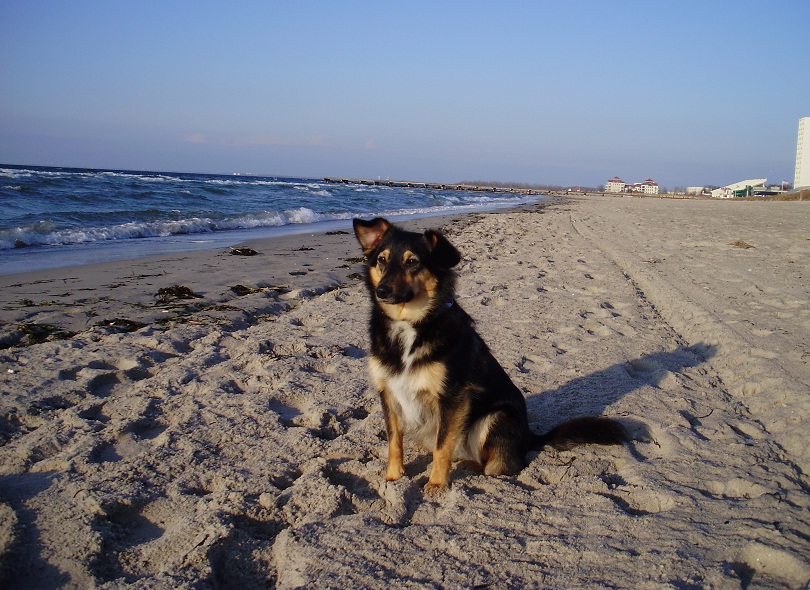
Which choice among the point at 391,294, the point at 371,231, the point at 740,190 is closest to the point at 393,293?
the point at 391,294

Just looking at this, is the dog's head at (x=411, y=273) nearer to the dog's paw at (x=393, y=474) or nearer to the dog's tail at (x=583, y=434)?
the dog's paw at (x=393, y=474)

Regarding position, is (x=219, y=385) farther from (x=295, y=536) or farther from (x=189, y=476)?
(x=295, y=536)

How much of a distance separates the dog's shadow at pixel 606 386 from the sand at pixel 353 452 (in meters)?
0.02

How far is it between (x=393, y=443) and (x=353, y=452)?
36cm

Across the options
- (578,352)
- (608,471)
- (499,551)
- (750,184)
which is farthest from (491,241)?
(750,184)

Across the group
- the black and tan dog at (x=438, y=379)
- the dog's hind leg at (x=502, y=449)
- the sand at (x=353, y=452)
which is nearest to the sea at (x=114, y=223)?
the sand at (x=353, y=452)

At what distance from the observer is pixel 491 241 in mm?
13898

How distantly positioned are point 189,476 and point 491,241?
11.5 meters

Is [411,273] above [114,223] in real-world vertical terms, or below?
above

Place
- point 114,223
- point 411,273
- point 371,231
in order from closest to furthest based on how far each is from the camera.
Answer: point 411,273
point 371,231
point 114,223

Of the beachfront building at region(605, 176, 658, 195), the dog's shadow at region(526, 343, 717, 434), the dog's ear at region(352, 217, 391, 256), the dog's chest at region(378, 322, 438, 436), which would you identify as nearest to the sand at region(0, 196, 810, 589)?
the dog's shadow at region(526, 343, 717, 434)

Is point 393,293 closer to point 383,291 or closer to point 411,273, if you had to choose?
point 383,291

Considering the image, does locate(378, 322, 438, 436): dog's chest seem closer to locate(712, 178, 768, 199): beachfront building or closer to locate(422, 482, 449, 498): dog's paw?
locate(422, 482, 449, 498): dog's paw

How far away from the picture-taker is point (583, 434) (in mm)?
3584
